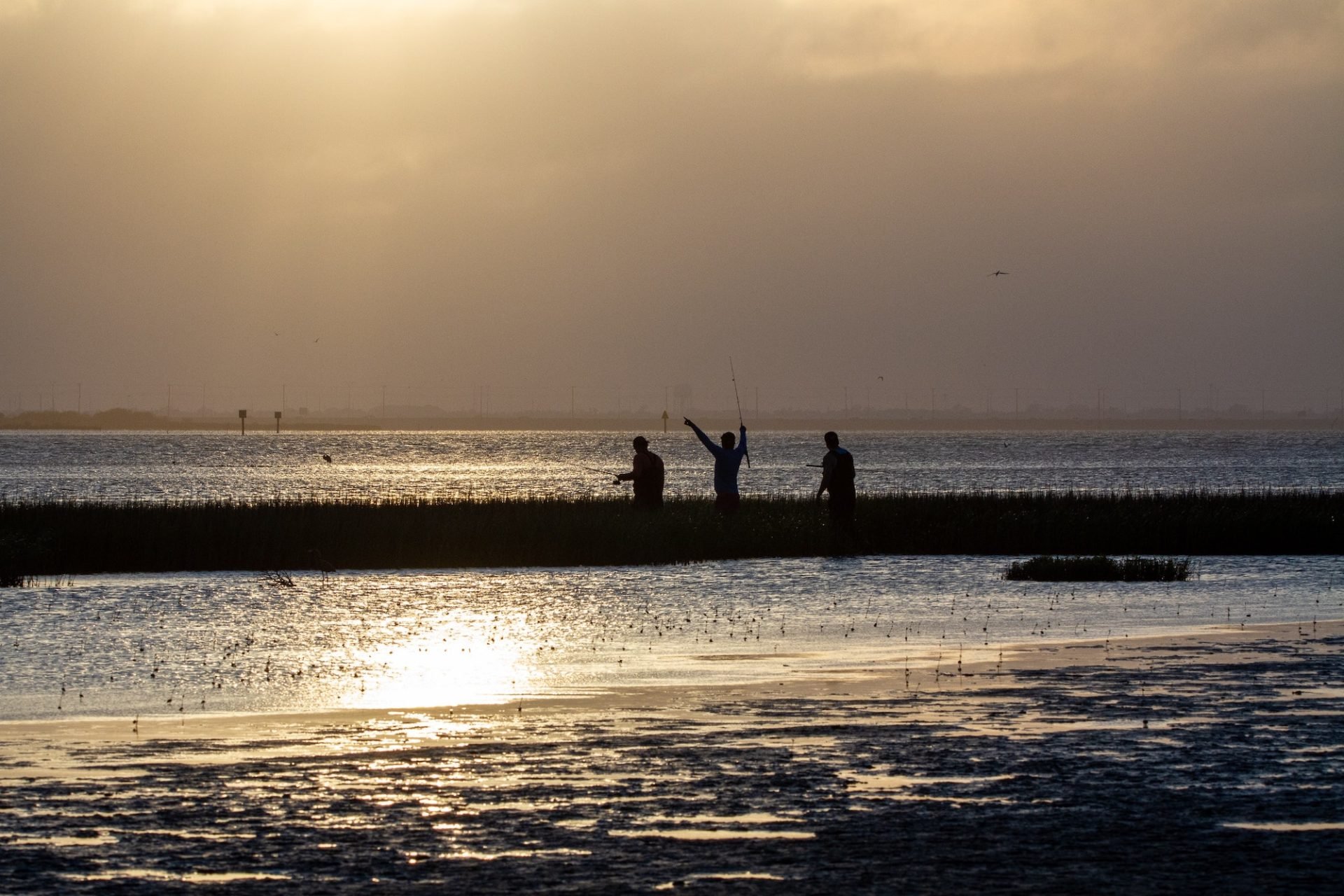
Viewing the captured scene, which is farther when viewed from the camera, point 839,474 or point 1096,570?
point 839,474

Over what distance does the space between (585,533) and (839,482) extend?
455cm

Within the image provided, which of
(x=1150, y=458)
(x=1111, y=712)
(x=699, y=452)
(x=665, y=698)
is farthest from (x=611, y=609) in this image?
(x=699, y=452)

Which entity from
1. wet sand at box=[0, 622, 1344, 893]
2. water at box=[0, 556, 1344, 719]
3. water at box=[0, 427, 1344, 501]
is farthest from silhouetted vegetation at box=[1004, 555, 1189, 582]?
water at box=[0, 427, 1344, 501]

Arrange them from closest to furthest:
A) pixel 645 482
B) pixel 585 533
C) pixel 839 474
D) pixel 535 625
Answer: pixel 535 625, pixel 585 533, pixel 839 474, pixel 645 482

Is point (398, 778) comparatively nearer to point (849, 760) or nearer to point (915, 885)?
point (849, 760)

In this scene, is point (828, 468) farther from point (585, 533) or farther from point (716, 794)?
point (716, 794)

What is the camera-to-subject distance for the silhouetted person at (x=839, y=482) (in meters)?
28.8

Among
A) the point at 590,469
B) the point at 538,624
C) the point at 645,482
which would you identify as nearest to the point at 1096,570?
the point at 645,482

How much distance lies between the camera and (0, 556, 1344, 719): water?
1367cm

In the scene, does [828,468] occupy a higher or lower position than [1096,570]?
higher

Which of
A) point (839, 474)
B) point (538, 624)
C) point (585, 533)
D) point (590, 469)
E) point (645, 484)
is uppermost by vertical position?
point (839, 474)

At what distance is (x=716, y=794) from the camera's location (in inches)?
350

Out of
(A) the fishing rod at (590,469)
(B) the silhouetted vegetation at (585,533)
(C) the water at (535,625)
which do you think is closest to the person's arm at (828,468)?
(B) the silhouetted vegetation at (585,533)

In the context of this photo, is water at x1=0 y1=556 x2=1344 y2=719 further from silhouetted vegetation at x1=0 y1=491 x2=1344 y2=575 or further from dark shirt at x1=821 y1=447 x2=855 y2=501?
dark shirt at x1=821 y1=447 x2=855 y2=501
